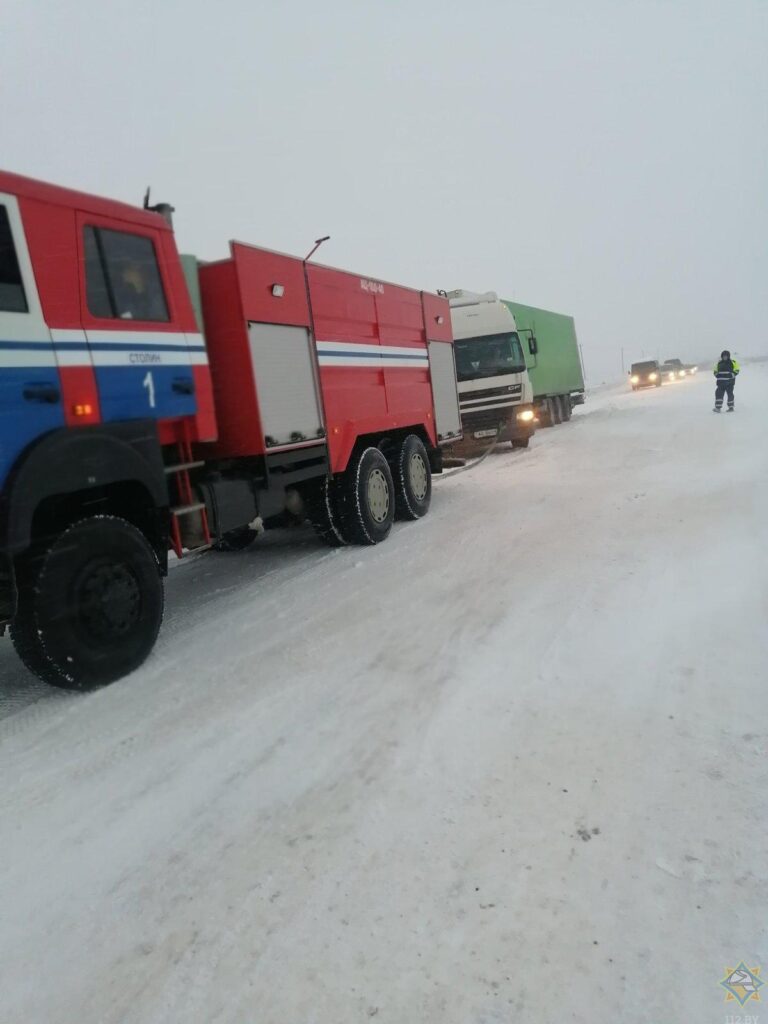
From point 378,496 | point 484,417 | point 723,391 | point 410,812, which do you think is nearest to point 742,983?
point 410,812

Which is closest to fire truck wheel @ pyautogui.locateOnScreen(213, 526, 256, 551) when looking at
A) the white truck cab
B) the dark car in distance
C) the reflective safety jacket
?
the white truck cab

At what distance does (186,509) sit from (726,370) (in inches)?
612

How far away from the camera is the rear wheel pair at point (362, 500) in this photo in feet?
23.0

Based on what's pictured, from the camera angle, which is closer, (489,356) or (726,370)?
(489,356)

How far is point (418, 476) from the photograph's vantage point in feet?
28.5

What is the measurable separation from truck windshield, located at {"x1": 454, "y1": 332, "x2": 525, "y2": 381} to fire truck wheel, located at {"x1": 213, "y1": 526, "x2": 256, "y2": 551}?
27.4 ft

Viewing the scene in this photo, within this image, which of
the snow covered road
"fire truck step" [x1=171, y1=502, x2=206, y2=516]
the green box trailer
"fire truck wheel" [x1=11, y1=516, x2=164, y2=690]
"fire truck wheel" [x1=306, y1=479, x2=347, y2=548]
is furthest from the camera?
the green box trailer

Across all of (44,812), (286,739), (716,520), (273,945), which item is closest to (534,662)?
(286,739)

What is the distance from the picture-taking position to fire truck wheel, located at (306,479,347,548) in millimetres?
6922

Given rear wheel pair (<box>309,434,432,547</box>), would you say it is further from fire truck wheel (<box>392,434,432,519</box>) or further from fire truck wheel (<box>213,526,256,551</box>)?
fire truck wheel (<box>213,526,256,551</box>)

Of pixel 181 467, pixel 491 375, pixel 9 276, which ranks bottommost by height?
pixel 181 467

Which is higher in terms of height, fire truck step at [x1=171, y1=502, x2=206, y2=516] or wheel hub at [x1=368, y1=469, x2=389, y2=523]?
fire truck step at [x1=171, y1=502, x2=206, y2=516]

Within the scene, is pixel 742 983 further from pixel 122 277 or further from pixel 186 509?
pixel 122 277

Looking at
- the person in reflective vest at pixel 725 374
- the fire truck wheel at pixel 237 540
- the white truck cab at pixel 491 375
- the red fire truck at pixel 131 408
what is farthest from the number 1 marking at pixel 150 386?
the person in reflective vest at pixel 725 374
